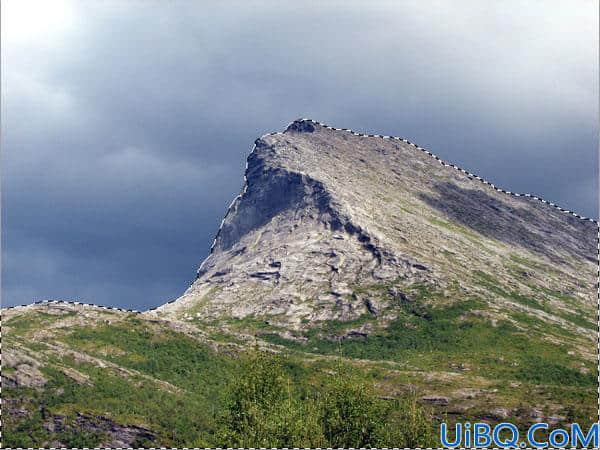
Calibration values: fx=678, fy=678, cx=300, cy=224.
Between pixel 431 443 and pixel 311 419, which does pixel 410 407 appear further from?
pixel 311 419

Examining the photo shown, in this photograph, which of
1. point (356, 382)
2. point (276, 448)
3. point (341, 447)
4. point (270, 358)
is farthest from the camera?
point (270, 358)

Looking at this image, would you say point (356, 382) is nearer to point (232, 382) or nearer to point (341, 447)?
point (341, 447)

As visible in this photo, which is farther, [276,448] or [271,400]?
[271,400]

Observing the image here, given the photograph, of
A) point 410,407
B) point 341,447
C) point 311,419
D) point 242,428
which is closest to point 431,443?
point 410,407

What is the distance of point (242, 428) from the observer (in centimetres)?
11056

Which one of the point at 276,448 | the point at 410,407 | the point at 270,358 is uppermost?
the point at 270,358

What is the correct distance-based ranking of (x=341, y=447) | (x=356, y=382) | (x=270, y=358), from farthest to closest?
(x=270, y=358), (x=356, y=382), (x=341, y=447)

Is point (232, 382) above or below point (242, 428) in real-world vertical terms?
above

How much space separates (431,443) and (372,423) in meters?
10.2

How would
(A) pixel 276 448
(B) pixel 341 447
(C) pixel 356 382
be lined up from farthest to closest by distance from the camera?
(C) pixel 356 382
(B) pixel 341 447
(A) pixel 276 448

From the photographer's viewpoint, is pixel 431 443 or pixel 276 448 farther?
pixel 431 443

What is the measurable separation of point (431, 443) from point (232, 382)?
3534 centimetres

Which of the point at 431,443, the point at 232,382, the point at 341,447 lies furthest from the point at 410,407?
the point at 232,382

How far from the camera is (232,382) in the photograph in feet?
391
